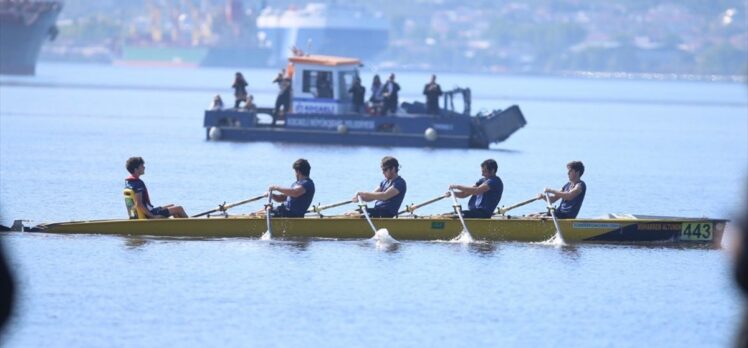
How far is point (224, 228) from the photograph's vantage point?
963 inches

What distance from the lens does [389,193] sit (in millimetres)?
24219

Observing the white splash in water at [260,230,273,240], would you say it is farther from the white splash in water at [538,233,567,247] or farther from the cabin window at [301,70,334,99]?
the cabin window at [301,70,334,99]

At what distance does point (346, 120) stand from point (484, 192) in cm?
2440

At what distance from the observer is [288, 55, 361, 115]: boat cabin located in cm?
4869

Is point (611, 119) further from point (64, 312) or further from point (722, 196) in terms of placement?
point (64, 312)

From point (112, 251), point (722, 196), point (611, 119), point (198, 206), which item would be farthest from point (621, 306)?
point (611, 119)

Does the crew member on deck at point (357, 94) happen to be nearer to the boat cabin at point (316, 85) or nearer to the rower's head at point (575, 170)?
the boat cabin at point (316, 85)

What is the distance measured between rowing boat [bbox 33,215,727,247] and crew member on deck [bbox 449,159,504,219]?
0.19m

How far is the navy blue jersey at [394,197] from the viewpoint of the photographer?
24219mm

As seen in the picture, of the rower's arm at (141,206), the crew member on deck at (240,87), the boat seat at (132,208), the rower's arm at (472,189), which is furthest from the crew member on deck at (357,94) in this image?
the rower's arm at (141,206)

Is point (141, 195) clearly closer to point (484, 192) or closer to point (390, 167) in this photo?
point (390, 167)

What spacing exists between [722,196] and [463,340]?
2483 centimetres

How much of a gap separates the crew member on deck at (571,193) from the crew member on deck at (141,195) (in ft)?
16.0

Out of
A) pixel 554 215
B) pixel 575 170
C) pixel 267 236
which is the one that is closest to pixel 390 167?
pixel 267 236
